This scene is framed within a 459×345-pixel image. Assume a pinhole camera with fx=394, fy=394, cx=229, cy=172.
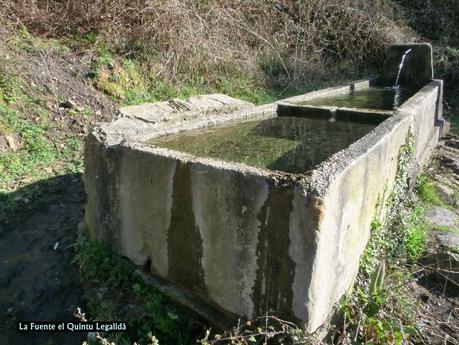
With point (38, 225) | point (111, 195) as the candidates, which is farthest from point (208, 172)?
point (38, 225)

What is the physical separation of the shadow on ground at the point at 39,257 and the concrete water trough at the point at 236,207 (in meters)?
0.39

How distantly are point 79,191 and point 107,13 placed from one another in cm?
350

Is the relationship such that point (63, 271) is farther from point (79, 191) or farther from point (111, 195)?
point (79, 191)

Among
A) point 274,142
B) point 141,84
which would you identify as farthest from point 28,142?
point 274,142

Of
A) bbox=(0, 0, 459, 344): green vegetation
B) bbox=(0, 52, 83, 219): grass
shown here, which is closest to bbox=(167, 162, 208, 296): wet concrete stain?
bbox=(0, 0, 459, 344): green vegetation

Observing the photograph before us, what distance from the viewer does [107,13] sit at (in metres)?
6.20

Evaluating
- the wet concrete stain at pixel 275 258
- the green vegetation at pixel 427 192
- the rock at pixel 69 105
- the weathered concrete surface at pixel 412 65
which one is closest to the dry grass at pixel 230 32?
the rock at pixel 69 105

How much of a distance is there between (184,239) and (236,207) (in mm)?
471

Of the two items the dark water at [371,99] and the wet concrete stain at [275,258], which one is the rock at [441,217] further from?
the wet concrete stain at [275,258]

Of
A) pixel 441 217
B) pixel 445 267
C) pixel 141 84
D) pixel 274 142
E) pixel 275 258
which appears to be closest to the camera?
pixel 275 258

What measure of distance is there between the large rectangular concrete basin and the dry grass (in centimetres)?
371

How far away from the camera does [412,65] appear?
22.4 feet

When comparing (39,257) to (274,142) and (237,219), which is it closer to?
(237,219)

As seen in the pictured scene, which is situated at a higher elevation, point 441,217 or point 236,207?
point 236,207
